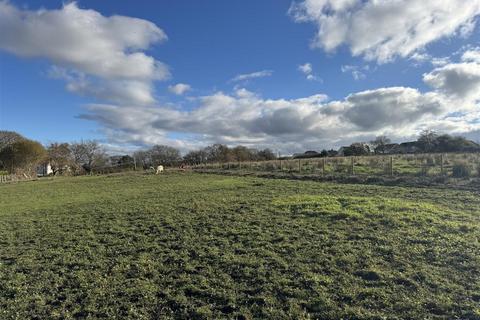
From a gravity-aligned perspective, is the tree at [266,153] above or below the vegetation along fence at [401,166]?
above

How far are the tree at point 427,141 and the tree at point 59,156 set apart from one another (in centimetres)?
6874

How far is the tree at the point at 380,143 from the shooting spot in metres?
66.1

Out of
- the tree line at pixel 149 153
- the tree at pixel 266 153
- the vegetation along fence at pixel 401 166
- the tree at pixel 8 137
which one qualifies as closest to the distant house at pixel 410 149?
the tree line at pixel 149 153

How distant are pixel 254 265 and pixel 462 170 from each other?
17.3m

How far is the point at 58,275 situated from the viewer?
19.2 ft

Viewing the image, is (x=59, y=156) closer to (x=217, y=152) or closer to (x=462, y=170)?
(x=217, y=152)

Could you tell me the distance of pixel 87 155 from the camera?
245ft

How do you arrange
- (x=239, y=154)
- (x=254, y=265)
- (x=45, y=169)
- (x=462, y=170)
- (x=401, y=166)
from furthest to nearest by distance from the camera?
(x=239, y=154)
(x=45, y=169)
(x=401, y=166)
(x=462, y=170)
(x=254, y=265)

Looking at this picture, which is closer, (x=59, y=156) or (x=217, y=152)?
(x=59, y=156)

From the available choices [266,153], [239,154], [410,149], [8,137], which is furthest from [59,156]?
[410,149]

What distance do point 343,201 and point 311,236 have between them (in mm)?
4491

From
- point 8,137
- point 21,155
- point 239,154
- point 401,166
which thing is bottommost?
point 401,166

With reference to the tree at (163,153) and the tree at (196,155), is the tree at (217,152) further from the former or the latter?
the tree at (163,153)

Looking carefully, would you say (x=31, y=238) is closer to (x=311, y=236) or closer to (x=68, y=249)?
(x=68, y=249)
